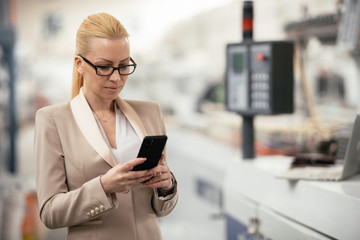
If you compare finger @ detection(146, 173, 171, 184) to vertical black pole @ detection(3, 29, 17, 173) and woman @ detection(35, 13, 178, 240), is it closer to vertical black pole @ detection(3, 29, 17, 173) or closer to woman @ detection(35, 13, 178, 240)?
woman @ detection(35, 13, 178, 240)

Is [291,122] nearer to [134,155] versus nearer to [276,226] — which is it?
[276,226]

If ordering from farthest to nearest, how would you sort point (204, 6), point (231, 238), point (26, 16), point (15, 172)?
point (204, 6) < point (26, 16) < point (15, 172) < point (231, 238)

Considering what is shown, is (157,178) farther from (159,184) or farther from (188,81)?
(188,81)

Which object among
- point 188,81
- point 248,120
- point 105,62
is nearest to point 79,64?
point 105,62

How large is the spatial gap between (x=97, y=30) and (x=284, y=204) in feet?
4.23

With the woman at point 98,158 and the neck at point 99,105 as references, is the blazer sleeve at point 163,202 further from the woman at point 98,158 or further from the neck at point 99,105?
the neck at point 99,105

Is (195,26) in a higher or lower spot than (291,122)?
higher

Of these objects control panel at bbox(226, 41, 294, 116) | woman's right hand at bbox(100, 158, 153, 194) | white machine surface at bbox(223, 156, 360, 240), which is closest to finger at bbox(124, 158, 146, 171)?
woman's right hand at bbox(100, 158, 153, 194)

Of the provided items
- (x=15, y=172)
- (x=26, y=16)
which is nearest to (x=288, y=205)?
(x=15, y=172)

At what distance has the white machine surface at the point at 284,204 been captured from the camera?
6.14 feet

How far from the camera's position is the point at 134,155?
4.98ft

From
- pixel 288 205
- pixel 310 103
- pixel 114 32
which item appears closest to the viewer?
pixel 114 32

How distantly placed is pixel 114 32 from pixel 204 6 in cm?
791

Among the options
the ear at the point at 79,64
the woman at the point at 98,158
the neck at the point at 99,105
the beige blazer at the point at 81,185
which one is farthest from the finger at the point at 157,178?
the ear at the point at 79,64
